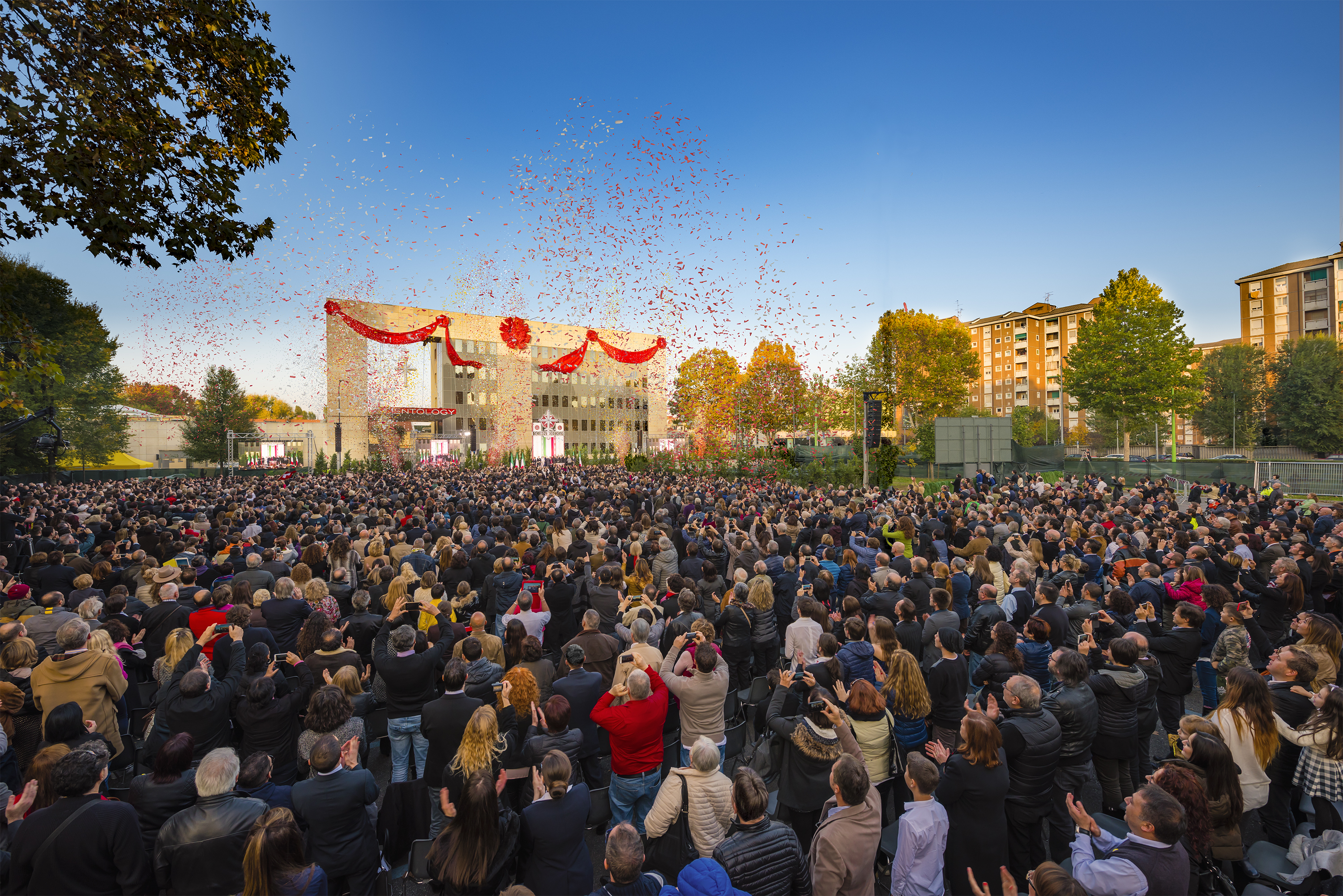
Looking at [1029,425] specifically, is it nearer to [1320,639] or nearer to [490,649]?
[1320,639]

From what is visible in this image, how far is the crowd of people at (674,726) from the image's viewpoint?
295 cm

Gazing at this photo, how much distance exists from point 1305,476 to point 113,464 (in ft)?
232

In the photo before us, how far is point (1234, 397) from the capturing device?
48.9m

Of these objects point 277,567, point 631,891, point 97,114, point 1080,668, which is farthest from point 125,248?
point 1080,668

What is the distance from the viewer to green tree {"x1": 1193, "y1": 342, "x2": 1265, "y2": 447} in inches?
1901

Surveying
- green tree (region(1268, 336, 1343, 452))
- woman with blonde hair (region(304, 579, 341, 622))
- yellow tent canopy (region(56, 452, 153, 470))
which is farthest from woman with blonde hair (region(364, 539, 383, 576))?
green tree (region(1268, 336, 1343, 452))

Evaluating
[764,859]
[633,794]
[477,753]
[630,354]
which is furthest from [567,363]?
[764,859]

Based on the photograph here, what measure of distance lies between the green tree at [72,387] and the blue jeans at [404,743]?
3367 centimetres

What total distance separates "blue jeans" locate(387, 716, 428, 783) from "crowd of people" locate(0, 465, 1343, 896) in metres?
0.03

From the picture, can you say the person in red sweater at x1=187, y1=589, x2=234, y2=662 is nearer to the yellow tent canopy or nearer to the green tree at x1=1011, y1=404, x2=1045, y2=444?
the yellow tent canopy

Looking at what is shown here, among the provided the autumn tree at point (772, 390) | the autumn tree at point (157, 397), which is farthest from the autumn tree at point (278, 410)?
the autumn tree at point (772, 390)

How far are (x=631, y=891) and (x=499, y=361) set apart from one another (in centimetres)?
6209

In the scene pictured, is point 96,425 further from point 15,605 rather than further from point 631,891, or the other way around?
point 631,891

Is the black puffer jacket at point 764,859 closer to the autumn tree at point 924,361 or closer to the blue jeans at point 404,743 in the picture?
the blue jeans at point 404,743
